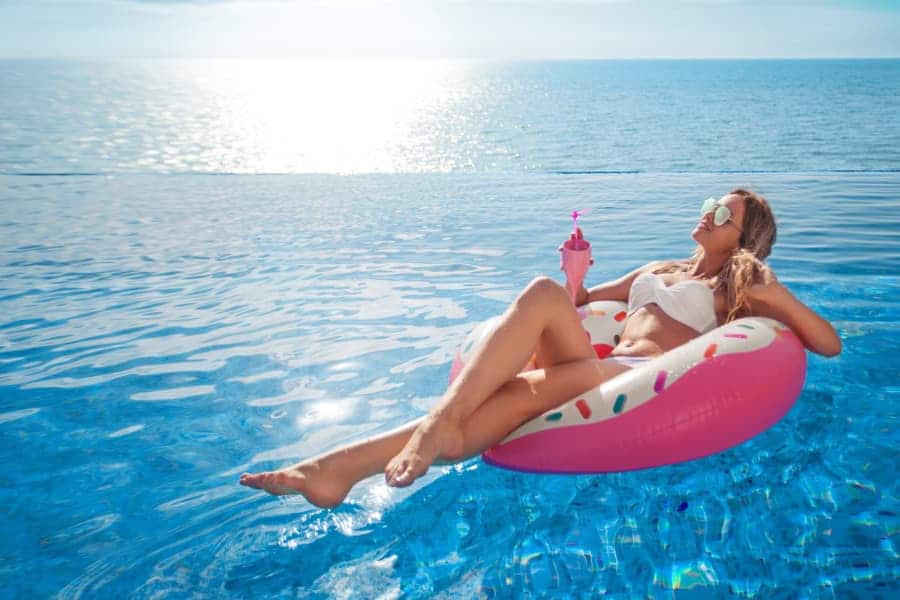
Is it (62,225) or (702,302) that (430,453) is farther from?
(62,225)

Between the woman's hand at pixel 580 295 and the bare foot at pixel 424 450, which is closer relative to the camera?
the bare foot at pixel 424 450

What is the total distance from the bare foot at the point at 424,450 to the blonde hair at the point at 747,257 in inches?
47.3

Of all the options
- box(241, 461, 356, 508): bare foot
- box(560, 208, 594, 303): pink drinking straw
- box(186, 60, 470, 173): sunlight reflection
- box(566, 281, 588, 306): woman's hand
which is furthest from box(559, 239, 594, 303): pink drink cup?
box(186, 60, 470, 173): sunlight reflection

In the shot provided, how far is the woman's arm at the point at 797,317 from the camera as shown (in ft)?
9.40

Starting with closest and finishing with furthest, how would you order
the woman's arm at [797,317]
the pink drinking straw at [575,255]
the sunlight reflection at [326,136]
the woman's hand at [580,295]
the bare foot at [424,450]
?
the bare foot at [424,450], the woman's arm at [797,317], the pink drinking straw at [575,255], the woman's hand at [580,295], the sunlight reflection at [326,136]

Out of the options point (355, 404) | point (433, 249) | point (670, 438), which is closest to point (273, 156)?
point (433, 249)

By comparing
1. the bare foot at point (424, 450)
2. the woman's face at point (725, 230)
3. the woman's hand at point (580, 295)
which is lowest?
the bare foot at point (424, 450)

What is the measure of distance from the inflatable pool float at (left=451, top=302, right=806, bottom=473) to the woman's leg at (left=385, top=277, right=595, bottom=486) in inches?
7.5

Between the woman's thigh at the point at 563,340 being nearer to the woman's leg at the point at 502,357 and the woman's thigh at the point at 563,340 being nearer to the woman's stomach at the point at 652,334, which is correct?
the woman's leg at the point at 502,357

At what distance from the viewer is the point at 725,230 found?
312 cm

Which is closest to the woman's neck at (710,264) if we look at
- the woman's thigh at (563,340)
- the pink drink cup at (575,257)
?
the pink drink cup at (575,257)

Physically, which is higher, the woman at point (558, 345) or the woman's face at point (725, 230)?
the woman's face at point (725, 230)

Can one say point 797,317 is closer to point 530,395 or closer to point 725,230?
point 725,230

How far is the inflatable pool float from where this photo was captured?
2.49m
